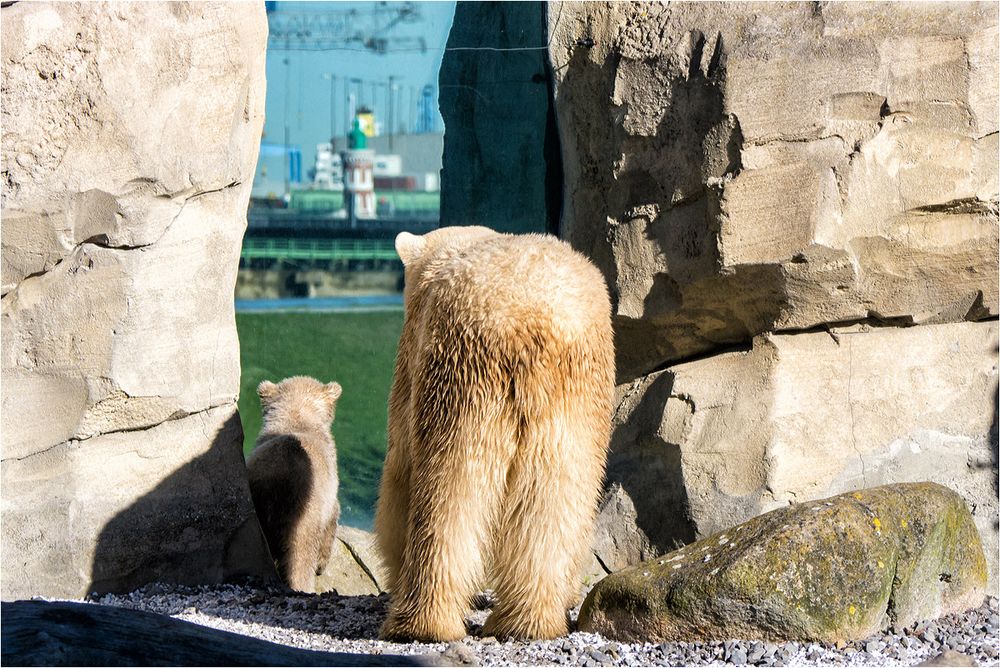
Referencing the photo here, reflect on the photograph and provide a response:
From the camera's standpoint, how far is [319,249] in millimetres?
9867

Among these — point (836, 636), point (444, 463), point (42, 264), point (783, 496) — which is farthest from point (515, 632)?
point (42, 264)

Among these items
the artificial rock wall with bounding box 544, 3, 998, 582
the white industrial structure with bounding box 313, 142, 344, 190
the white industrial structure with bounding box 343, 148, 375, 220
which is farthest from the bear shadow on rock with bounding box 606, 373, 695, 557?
the white industrial structure with bounding box 313, 142, 344, 190

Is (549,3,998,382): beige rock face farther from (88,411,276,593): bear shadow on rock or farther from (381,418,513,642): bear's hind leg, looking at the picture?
(88,411,276,593): bear shadow on rock

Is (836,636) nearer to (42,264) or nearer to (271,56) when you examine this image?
(42,264)

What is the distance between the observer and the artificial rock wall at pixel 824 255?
5629mm

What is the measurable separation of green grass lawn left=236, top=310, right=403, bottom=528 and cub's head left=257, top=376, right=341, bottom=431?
8.49 ft

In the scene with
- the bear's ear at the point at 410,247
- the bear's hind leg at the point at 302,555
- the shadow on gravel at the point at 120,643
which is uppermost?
the bear's ear at the point at 410,247

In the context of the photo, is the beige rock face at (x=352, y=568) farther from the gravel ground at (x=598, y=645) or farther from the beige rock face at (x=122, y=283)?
the gravel ground at (x=598, y=645)

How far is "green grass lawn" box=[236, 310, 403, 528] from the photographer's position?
9.84 meters

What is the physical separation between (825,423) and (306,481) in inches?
126

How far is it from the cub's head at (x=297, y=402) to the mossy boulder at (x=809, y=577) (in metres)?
2.95

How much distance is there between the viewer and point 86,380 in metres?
5.50

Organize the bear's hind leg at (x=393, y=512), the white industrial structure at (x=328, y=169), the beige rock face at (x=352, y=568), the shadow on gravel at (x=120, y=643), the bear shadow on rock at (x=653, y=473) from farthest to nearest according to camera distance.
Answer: the white industrial structure at (x=328, y=169) < the beige rock face at (x=352, y=568) < the bear shadow on rock at (x=653, y=473) < the bear's hind leg at (x=393, y=512) < the shadow on gravel at (x=120, y=643)

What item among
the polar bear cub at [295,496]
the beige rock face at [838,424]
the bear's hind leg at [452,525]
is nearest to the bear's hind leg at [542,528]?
the bear's hind leg at [452,525]
